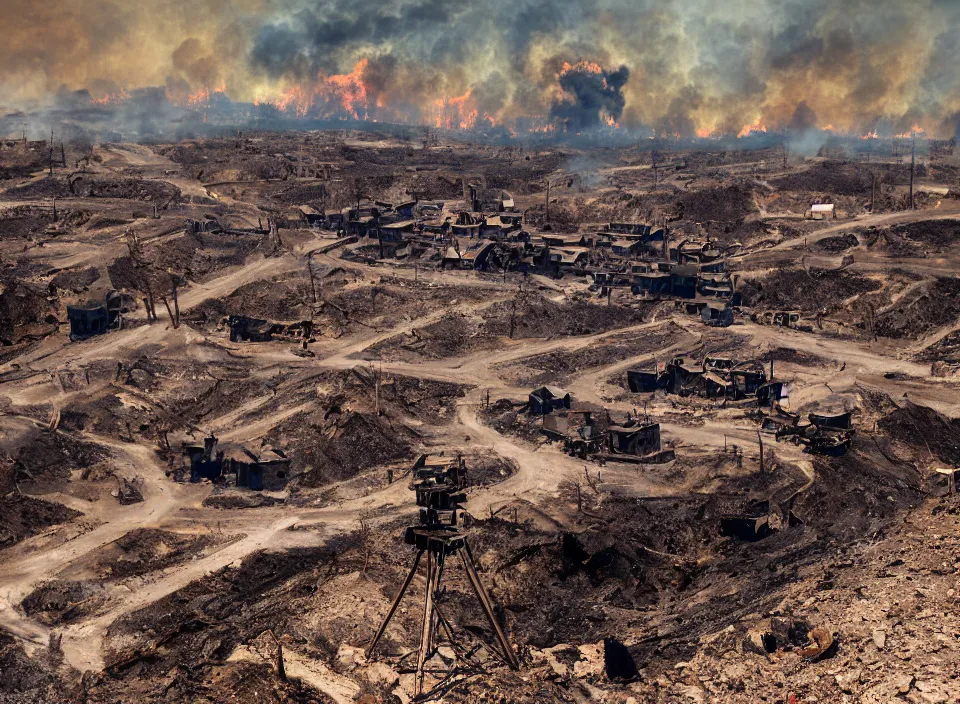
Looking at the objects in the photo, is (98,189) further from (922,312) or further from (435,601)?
(435,601)

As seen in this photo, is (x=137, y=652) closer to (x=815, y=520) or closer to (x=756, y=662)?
(x=756, y=662)

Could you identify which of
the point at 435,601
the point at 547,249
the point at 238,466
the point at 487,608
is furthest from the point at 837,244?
the point at 435,601

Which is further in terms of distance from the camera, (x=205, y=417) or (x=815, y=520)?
(x=205, y=417)

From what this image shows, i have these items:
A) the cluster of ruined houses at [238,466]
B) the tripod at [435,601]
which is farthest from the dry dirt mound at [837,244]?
the tripod at [435,601]

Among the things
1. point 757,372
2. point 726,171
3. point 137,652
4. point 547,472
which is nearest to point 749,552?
point 547,472

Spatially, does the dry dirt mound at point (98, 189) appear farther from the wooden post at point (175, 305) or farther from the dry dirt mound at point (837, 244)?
the dry dirt mound at point (837, 244)

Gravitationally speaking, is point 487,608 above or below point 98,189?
below
